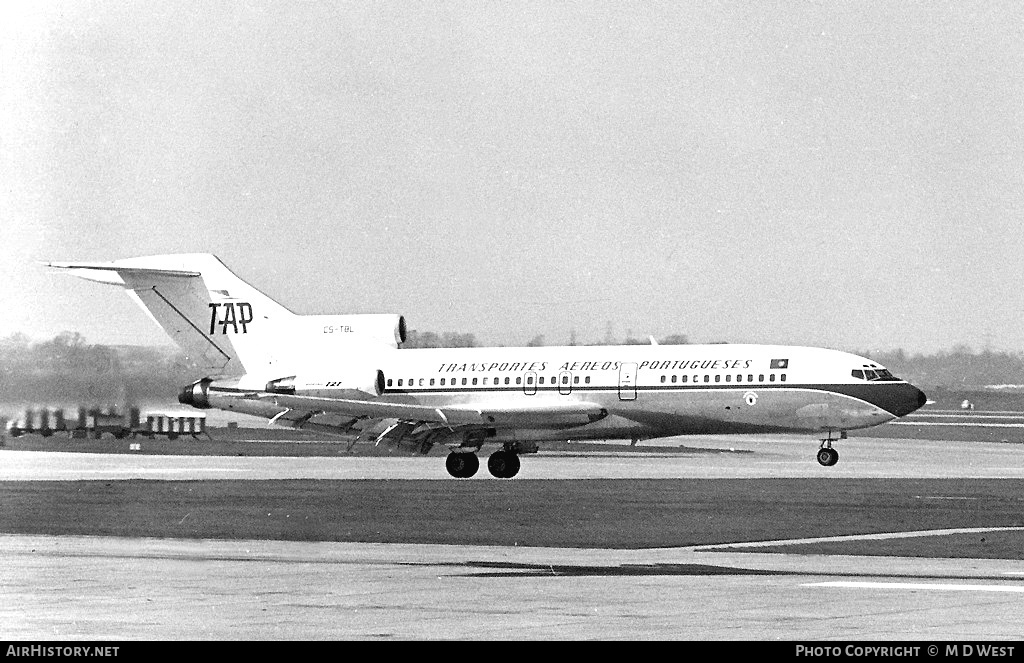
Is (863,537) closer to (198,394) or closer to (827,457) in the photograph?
(827,457)

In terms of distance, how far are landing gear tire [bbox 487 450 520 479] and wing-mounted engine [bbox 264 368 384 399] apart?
3764mm

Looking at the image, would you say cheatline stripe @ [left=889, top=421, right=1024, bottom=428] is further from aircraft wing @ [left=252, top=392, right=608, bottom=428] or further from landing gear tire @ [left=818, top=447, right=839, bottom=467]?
aircraft wing @ [left=252, top=392, right=608, bottom=428]

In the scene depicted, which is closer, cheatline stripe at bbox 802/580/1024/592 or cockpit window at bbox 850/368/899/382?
cheatline stripe at bbox 802/580/1024/592

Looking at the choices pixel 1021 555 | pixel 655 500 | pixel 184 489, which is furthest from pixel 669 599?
pixel 184 489

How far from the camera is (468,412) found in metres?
48.1

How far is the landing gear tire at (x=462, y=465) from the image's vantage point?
47.3 metres

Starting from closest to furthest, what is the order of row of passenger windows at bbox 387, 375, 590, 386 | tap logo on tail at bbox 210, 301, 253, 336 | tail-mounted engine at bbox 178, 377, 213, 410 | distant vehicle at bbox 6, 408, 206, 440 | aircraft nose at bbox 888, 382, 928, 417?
1. aircraft nose at bbox 888, 382, 928, 417
2. row of passenger windows at bbox 387, 375, 590, 386
3. tail-mounted engine at bbox 178, 377, 213, 410
4. tap logo on tail at bbox 210, 301, 253, 336
5. distant vehicle at bbox 6, 408, 206, 440

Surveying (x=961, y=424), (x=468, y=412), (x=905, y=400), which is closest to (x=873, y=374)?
(x=905, y=400)

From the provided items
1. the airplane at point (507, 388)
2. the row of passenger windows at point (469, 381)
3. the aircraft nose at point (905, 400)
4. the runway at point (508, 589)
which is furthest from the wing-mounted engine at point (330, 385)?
the runway at point (508, 589)

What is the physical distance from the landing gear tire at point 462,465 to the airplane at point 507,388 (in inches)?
1.5

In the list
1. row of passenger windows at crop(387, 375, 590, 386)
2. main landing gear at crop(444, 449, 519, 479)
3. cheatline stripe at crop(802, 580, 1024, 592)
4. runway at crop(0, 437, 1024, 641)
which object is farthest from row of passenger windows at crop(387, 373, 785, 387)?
cheatline stripe at crop(802, 580, 1024, 592)

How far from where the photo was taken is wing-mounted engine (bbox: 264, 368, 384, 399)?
4716 cm
